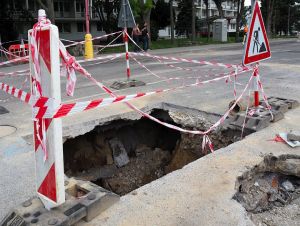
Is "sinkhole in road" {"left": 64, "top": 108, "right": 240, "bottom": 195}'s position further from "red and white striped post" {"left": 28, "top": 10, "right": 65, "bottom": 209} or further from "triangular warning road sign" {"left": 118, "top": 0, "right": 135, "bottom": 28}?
"triangular warning road sign" {"left": 118, "top": 0, "right": 135, "bottom": 28}

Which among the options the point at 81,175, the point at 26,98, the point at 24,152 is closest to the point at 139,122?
the point at 81,175

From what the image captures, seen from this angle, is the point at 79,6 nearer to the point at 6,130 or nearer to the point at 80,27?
the point at 80,27

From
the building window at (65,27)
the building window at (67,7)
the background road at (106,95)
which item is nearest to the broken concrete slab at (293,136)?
the background road at (106,95)

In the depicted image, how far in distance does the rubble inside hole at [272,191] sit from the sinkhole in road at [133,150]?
1.46m

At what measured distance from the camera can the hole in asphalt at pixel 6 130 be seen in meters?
5.74

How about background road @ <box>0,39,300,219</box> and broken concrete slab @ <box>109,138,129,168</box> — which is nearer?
background road @ <box>0,39,300,219</box>

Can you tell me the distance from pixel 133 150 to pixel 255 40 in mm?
3129

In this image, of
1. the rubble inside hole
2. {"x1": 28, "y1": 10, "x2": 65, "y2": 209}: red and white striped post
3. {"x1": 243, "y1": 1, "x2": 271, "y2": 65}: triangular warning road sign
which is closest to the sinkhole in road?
{"x1": 243, "y1": 1, "x2": 271, "y2": 65}: triangular warning road sign

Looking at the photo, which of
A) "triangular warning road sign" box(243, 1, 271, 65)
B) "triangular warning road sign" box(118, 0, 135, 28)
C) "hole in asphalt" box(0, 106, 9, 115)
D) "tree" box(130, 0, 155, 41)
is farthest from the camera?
"tree" box(130, 0, 155, 41)

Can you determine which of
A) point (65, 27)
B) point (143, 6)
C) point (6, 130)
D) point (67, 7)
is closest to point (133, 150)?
point (6, 130)

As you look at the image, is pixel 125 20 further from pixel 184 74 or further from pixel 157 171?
pixel 157 171

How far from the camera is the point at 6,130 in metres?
5.96

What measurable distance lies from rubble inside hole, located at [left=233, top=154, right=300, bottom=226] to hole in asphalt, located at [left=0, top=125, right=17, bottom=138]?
380 centimetres

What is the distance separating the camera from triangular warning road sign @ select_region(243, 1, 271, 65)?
5.62 m
